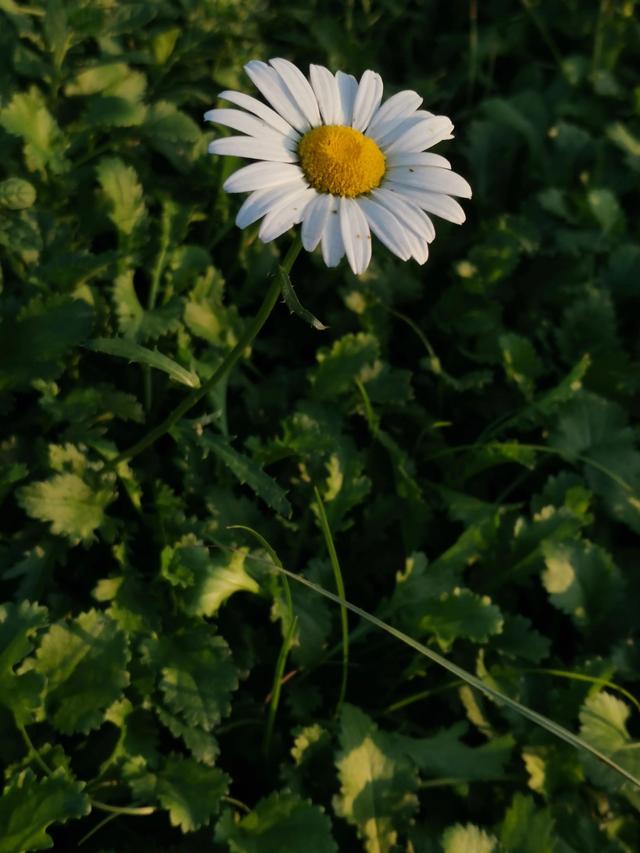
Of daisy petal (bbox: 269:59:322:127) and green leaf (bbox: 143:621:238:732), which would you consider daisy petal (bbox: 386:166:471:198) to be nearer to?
daisy petal (bbox: 269:59:322:127)

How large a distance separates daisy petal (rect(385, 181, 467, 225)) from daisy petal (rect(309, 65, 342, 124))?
214 millimetres

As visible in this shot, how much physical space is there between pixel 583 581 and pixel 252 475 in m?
0.90

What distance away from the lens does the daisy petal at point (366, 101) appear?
1614 millimetres

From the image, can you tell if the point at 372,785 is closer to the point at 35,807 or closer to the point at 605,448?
the point at 35,807

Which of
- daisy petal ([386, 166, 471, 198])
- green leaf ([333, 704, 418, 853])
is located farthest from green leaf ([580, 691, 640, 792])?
daisy petal ([386, 166, 471, 198])

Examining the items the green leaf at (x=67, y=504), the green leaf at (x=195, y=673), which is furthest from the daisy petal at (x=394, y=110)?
the green leaf at (x=195, y=673)

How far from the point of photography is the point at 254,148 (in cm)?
140

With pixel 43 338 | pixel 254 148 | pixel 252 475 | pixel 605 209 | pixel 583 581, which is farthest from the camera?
pixel 605 209

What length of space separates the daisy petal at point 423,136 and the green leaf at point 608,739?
1122mm

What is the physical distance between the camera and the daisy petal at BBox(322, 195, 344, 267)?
130 centimetres

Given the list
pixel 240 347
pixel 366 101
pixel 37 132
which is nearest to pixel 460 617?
pixel 240 347

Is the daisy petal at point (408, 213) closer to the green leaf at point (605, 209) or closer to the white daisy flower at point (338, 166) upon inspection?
the white daisy flower at point (338, 166)

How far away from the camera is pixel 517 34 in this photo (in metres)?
3.19

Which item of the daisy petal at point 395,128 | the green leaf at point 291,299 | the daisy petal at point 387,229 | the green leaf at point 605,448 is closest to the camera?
the green leaf at point 291,299
